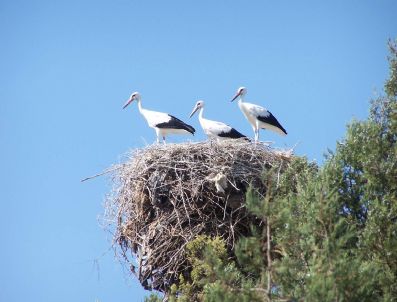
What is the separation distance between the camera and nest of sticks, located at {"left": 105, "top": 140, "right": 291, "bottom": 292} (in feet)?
46.6

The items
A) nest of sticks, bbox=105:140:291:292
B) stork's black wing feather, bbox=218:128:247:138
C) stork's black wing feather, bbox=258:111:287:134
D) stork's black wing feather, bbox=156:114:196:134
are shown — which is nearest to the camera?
nest of sticks, bbox=105:140:291:292

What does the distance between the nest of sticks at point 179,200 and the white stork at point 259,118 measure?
3.28 meters

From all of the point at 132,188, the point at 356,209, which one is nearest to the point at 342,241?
the point at 356,209

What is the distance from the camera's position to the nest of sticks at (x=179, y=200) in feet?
46.6

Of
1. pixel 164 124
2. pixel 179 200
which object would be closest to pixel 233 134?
pixel 164 124

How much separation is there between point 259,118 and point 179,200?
4673 millimetres

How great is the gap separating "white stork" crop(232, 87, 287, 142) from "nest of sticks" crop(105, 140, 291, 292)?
3.28m

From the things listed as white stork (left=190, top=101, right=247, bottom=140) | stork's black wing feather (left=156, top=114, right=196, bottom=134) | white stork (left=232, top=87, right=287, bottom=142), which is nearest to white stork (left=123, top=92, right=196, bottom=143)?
stork's black wing feather (left=156, top=114, right=196, bottom=134)

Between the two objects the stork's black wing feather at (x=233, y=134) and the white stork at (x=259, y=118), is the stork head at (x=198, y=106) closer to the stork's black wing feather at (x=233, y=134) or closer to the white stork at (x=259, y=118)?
the white stork at (x=259, y=118)

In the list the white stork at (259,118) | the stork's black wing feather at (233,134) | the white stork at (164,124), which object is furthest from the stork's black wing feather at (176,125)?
the white stork at (259,118)

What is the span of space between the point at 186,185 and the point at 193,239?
102 centimetres

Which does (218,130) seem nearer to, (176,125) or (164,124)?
(176,125)

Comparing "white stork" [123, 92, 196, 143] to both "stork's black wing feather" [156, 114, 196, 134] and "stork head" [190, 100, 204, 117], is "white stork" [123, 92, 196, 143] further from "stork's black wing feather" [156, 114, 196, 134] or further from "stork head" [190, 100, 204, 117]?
"stork head" [190, 100, 204, 117]

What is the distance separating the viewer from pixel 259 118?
18.4 meters
